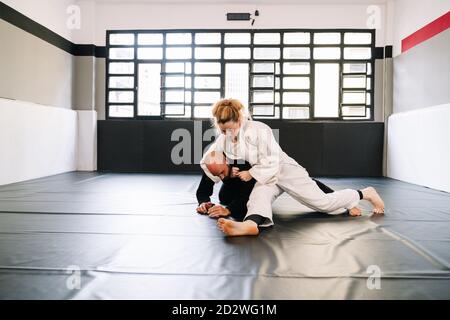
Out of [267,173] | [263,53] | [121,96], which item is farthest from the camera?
[121,96]

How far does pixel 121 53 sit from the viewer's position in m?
7.75

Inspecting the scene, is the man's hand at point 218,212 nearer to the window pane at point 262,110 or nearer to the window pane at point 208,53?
the window pane at point 262,110

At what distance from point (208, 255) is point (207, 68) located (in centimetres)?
602

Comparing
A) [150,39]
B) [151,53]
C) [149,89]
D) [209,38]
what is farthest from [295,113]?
[150,39]

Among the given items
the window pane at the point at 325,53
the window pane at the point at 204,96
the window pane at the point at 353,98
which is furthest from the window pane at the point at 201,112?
the window pane at the point at 353,98

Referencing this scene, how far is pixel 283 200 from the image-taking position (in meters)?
4.09

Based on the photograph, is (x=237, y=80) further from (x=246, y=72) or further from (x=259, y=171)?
(x=259, y=171)

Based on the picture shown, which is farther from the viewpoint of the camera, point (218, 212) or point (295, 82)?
point (295, 82)

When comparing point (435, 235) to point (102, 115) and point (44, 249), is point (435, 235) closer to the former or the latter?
point (44, 249)

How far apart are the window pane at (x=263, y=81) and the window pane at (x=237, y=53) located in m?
0.43

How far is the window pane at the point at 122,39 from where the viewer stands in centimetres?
771

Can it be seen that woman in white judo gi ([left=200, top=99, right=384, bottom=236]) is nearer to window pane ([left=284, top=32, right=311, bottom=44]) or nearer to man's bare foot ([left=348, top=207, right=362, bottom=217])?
man's bare foot ([left=348, top=207, right=362, bottom=217])

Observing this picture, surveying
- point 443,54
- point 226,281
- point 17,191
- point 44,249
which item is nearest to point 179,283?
point 226,281
